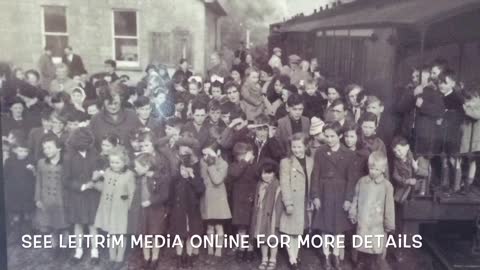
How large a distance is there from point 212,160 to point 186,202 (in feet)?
0.79

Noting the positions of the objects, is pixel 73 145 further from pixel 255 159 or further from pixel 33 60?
pixel 255 159

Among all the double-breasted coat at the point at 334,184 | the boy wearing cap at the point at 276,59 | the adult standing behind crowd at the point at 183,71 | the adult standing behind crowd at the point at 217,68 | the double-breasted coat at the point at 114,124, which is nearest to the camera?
the double-breasted coat at the point at 334,184

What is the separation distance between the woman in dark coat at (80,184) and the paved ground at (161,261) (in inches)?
3.0

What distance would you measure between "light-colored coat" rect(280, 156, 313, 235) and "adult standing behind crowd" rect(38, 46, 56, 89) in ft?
4.09

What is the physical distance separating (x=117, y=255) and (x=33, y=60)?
103 cm

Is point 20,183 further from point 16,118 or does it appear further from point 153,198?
point 153,198

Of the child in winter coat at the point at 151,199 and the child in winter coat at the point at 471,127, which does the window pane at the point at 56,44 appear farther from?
the child in winter coat at the point at 471,127

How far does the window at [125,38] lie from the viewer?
8.24ft

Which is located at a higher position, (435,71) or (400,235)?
(435,71)

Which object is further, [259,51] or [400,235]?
[259,51]

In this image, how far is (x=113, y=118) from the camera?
8.34ft

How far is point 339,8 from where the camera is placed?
421cm

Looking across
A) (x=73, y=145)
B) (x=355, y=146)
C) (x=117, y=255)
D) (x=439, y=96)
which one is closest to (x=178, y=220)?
(x=117, y=255)

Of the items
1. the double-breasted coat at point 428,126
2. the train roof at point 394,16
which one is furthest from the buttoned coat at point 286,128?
the train roof at point 394,16
